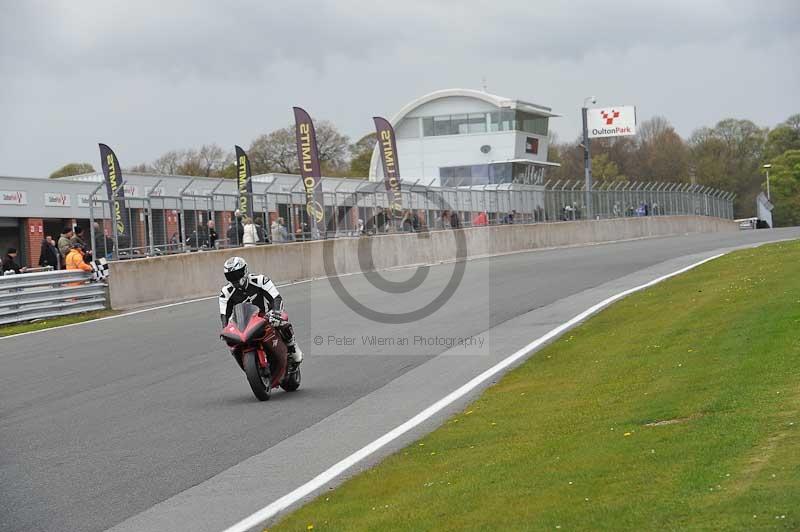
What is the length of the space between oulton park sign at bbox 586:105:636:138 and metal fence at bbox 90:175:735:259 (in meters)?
35.5

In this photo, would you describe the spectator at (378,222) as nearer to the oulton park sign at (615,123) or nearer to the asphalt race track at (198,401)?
the asphalt race track at (198,401)

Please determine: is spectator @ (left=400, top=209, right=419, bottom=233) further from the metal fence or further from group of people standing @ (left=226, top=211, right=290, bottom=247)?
group of people standing @ (left=226, top=211, right=290, bottom=247)

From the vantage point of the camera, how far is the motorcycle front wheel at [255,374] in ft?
38.5

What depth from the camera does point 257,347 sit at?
11.8m

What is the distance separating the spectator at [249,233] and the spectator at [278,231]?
1.16 meters

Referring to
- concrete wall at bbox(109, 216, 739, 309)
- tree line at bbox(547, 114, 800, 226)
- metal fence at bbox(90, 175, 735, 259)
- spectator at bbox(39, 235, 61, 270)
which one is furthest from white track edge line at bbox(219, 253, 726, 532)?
tree line at bbox(547, 114, 800, 226)

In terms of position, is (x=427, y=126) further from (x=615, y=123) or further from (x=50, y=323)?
(x=50, y=323)

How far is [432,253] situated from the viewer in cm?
3628

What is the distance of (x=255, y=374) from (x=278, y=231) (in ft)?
62.1

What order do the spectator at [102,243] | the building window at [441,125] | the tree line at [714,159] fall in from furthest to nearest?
the tree line at [714,159] → the building window at [441,125] → the spectator at [102,243]

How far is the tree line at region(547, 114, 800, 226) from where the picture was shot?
115 m

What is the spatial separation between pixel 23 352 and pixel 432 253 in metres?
20.0

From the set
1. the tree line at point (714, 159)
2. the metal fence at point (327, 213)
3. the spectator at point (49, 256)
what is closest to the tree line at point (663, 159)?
the tree line at point (714, 159)

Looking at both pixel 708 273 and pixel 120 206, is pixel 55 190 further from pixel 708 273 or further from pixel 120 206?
pixel 708 273
